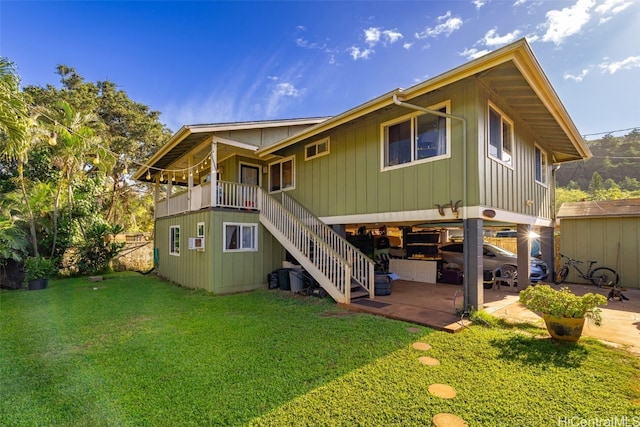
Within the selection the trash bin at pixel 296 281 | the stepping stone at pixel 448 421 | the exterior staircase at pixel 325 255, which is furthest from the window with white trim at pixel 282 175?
A: the stepping stone at pixel 448 421

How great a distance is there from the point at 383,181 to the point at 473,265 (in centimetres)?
282

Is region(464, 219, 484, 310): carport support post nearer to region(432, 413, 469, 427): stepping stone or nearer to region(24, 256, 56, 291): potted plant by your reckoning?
region(432, 413, 469, 427): stepping stone

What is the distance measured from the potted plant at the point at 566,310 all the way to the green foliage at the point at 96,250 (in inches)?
609

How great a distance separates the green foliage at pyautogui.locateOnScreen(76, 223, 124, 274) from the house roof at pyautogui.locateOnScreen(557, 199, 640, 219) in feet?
58.8

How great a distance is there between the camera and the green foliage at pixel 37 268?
10.3 m

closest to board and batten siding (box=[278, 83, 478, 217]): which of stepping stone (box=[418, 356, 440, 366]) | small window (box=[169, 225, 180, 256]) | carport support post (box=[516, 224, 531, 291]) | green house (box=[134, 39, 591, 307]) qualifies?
green house (box=[134, 39, 591, 307])

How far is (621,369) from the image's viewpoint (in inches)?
144

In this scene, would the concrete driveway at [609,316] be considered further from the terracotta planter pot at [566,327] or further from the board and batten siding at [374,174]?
the board and batten siding at [374,174]

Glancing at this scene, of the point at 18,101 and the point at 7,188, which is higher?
the point at 18,101

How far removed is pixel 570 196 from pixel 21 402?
38.9 metres

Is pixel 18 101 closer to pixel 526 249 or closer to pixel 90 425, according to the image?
pixel 90 425

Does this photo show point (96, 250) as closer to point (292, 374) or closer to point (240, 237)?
point (240, 237)

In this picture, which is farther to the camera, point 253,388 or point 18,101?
point 18,101

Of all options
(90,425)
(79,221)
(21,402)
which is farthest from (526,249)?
(79,221)
